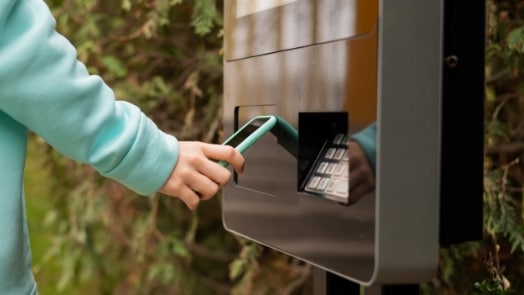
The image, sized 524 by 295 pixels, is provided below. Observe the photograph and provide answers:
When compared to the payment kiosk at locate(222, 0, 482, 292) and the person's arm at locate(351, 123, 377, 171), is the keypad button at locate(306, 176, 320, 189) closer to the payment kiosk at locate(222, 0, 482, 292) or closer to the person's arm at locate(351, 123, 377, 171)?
the payment kiosk at locate(222, 0, 482, 292)

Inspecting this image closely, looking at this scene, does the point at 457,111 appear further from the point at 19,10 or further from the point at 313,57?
the point at 19,10

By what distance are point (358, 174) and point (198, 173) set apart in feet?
0.75

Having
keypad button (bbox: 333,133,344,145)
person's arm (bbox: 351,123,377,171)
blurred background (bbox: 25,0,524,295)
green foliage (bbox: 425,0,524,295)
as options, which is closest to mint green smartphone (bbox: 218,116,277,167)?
keypad button (bbox: 333,133,344,145)

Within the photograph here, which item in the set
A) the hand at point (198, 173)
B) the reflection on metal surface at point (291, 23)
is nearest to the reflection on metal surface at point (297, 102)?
the reflection on metal surface at point (291, 23)

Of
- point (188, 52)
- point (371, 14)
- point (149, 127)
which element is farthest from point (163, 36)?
point (371, 14)

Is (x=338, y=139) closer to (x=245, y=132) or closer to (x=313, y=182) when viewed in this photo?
(x=313, y=182)

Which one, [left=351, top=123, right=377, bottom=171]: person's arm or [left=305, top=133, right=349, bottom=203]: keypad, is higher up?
[left=351, top=123, right=377, bottom=171]: person's arm

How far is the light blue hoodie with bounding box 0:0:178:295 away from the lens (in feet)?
3.00

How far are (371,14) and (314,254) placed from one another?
303mm

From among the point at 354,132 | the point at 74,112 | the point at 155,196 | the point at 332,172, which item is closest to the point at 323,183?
the point at 332,172

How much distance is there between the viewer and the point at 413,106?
81 centimetres

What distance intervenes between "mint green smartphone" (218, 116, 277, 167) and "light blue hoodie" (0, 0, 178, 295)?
0.31ft

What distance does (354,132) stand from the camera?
0.86 metres

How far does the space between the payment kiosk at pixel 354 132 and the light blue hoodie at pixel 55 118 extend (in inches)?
6.8
